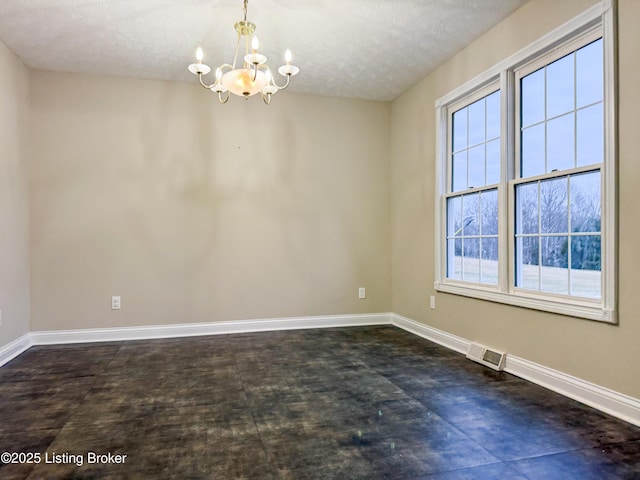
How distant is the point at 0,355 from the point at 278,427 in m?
2.66

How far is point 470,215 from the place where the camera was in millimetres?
3635

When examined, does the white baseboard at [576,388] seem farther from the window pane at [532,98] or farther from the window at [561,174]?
the window pane at [532,98]

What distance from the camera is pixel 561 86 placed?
2729 mm

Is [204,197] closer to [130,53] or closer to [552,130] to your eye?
[130,53]

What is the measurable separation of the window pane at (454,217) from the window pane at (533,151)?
81cm

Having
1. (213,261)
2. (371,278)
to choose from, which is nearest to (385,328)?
(371,278)

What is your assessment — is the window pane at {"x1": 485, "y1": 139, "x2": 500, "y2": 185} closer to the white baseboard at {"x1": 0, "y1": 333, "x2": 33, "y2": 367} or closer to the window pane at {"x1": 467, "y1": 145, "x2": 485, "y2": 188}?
the window pane at {"x1": 467, "y1": 145, "x2": 485, "y2": 188}

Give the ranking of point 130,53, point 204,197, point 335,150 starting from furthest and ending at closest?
point 335,150 < point 204,197 < point 130,53

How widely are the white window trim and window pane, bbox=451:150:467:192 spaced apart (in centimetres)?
10

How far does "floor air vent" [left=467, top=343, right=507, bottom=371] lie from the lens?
305cm

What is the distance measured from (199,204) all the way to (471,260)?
9.34ft


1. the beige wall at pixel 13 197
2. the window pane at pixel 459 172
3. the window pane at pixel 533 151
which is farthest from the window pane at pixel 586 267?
the beige wall at pixel 13 197

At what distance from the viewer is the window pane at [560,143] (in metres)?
2.65

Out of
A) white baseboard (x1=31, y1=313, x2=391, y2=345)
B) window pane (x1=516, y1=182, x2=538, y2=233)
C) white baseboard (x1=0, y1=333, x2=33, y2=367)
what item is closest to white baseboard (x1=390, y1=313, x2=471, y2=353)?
white baseboard (x1=31, y1=313, x2=391, y2=345)
